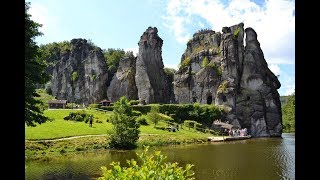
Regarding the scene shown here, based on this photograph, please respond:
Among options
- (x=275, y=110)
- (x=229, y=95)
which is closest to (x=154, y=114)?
(x=229, y=95)

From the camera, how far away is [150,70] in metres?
104

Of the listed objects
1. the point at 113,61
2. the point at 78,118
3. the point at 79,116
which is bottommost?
the point at 78,118

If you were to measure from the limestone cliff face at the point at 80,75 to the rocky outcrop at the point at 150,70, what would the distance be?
17846 millimetres

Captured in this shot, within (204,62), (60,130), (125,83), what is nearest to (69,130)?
(60,130)

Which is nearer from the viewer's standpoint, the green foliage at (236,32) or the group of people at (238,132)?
the group of people at (238,132)

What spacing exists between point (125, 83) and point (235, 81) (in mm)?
33965

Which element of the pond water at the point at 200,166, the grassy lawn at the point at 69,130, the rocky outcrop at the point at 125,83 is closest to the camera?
the pond water at the point at 200,166

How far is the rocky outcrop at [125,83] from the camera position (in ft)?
356

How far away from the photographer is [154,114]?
235ft

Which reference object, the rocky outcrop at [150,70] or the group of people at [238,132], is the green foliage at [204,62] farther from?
the group of people at [238,132]

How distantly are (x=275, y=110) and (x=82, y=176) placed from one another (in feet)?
235

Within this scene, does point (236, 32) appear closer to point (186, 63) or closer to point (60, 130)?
point (186, 63)

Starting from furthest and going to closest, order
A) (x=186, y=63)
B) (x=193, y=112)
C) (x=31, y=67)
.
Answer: (x=186, y=63)
(x=193, y=112)
(x=31, y=67)

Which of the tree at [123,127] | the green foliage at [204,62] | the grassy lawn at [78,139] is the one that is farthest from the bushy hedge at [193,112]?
the tree at [123,127]
